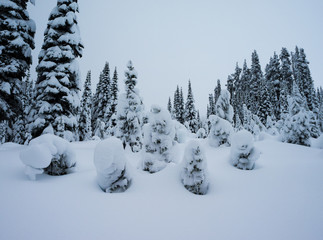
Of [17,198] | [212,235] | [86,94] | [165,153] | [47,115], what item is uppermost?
[86,94]

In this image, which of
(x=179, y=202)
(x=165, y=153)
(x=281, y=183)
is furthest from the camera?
(x=165, y=153)

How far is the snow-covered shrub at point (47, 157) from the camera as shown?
14.6ft

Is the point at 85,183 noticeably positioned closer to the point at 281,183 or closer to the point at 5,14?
the point at 281,183

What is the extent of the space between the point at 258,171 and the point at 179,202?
373cm

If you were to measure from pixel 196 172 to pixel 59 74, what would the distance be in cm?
1181

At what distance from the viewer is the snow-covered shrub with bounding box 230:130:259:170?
21.4ft

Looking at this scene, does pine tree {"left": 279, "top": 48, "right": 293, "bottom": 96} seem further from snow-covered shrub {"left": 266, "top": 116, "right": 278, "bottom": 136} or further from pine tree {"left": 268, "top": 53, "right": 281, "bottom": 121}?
snow-covered shrub {"left": 266, "top": 116, "right": 278, "bottom": 136}

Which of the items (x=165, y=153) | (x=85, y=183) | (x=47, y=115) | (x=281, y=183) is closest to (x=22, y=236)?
(x=85, y=183)

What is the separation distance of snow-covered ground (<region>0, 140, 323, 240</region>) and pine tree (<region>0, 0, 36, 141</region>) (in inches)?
310

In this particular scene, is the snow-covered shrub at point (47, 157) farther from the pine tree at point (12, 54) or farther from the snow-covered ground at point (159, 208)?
the pine tree at point (12, 54)

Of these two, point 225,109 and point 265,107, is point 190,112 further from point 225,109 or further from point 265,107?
point 225,109

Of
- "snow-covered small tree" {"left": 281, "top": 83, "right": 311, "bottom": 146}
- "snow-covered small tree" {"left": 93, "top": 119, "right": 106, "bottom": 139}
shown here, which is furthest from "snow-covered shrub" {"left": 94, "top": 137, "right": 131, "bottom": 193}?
"snow-covered small tree" {"left": 93, "top": 119, "right": 106, "bottom": 139}

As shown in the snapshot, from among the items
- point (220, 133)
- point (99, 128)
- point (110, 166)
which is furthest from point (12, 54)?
point (99, 128)

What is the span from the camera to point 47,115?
11.5m
